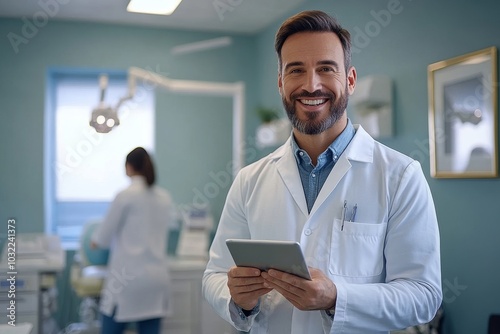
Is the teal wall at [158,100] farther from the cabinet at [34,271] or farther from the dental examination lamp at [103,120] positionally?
the dental examination lamp at [103,120]

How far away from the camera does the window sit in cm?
320

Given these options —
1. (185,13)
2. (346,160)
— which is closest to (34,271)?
(185,13)

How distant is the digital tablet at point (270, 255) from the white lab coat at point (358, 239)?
0.10 metres

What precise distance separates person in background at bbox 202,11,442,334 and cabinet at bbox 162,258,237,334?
1876mm

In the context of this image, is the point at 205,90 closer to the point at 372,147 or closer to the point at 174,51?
the point at 174,51

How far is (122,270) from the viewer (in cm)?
252

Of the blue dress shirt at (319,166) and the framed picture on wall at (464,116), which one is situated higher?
the framed picture on wall at (464,116)

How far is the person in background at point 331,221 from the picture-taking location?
3.00 ft

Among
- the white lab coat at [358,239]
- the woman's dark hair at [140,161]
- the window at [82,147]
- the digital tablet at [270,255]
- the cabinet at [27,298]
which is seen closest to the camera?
the digital tablet at [270,255]

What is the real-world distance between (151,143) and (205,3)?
1216mm

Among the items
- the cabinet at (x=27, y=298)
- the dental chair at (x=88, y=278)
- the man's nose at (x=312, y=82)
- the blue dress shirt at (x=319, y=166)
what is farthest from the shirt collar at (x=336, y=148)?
the dental chair at (x=88, y=278)

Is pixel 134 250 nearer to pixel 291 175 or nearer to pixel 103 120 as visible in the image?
pixel 103 120

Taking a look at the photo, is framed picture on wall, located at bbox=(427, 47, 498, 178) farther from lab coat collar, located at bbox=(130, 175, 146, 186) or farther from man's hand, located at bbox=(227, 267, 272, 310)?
lab coat collar, located at bbox=(130, 175, 146, 186)

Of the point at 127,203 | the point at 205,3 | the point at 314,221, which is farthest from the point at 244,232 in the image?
the point at 205,3
